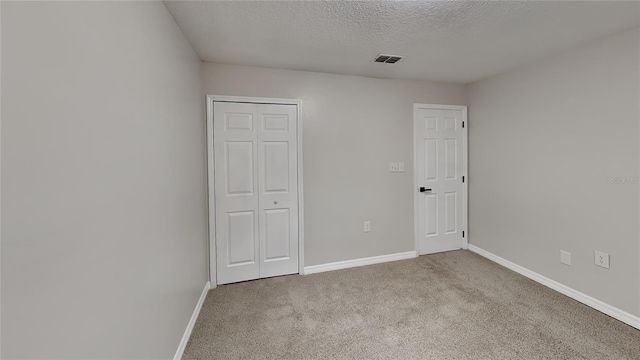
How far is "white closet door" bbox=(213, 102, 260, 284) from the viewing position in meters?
2.69

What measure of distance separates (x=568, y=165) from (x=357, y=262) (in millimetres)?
2348

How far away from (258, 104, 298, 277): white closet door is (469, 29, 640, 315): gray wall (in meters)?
2.50

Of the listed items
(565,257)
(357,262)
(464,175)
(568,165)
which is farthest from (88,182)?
(464,175)

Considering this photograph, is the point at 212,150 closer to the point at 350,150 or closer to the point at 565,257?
the point at 350,150

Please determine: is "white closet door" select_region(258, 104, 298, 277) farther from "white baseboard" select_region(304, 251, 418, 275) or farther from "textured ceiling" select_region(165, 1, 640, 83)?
"textured ceiling" select_region(165, 1, 640, 83)

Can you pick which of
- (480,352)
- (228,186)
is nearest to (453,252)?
(480,352)

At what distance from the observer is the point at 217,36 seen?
2066 millimetres

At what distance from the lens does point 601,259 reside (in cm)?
222

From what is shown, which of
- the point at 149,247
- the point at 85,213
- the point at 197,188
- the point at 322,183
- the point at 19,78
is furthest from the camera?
the point at 322,183

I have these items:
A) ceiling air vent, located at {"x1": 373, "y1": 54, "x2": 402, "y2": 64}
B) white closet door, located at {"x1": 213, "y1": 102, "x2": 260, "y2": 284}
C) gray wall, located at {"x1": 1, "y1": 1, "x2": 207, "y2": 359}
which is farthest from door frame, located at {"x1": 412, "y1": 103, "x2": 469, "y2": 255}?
gray wall, located at {"x1": 1, "y1": 1, "x2": 207, "y2": 359}

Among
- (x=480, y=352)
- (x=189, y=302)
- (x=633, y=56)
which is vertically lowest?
(x=480, y=352)

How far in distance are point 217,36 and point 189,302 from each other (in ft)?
7.03

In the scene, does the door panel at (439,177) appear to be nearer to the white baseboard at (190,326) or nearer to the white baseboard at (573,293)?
the white baseboard at (573,293)

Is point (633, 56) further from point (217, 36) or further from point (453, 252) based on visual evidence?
point (217, 36)
